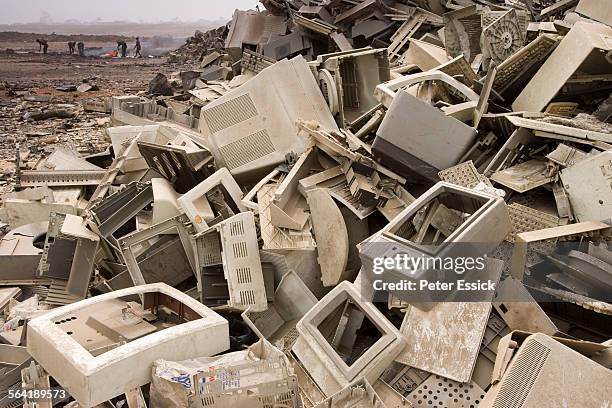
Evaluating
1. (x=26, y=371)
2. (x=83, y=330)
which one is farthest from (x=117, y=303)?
(x=26, y=371)

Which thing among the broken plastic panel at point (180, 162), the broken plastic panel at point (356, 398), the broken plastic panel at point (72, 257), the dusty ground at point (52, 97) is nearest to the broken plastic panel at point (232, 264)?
the broken plastic panel at point (72, 257)

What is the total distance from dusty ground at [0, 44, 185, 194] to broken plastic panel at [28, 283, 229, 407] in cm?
474

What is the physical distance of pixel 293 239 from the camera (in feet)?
12.3

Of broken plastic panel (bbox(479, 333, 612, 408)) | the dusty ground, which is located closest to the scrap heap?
broken plastic panel (bbox(479, 333, 612, 408))

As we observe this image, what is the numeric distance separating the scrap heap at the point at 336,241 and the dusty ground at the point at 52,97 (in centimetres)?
341

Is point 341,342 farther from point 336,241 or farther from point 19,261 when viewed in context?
point 19,261

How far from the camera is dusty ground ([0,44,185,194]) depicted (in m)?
9.09

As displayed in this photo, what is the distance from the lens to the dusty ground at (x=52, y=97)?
9.09 metres

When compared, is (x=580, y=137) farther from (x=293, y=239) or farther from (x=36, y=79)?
(x=36, y=79)

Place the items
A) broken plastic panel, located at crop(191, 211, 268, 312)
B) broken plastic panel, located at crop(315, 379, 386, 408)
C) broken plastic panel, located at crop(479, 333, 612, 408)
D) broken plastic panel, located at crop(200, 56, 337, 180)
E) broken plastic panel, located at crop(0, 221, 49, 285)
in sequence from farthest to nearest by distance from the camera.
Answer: broken plastic panel, located at crop(200, 56, 337, 180) → broken plastic panel, located at crop(0, 221, 49, 285) → broken plastic panel, located at crop(191, 211, 268, 312) → broken plastic panel, located at crop(315, 379, 386, 408) → broken plastic panel, located at crop(479, 333, 612, 408)

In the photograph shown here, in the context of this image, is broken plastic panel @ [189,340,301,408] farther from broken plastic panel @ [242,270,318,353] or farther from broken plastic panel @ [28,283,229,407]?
broken plastic panel @ [242,270,318,353]

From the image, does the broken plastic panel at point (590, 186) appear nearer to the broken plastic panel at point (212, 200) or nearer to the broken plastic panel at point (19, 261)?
the broken plastic panel at point (212, 200)

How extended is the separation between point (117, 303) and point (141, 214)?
3.71 feet

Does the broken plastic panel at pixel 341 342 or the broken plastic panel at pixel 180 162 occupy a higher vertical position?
the broken plastic panel at pixel 180 162
